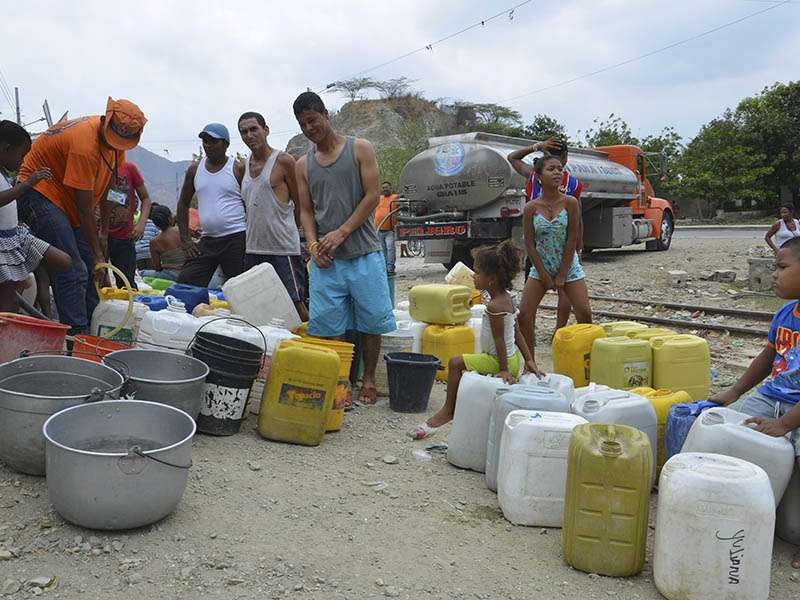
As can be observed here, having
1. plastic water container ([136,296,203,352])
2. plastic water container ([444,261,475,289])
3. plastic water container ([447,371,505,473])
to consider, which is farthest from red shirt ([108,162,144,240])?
plastic water container ([447,371,505,473])

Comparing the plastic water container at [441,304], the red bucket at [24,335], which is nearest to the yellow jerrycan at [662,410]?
the plastic water container at [441,304]

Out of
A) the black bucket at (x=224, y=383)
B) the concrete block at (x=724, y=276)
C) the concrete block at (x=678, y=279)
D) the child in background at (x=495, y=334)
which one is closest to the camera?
the black bucket at (x=224, y=383)

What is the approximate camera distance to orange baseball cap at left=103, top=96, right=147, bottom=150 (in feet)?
14.4

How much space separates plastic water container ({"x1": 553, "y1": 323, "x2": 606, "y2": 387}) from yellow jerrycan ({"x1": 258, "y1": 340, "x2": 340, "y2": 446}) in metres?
1.76

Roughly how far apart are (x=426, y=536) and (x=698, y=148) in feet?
131

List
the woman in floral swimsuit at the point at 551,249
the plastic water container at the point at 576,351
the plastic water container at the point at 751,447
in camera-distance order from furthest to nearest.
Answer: the woman in floral swimsuit at the point at 551,249 < the plastic water container at the point at 576,351 < the plastic water container at the point at 751,447

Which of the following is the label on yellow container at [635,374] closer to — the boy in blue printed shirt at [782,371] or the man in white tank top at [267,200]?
the boy in blue printed shirt at [782,371]

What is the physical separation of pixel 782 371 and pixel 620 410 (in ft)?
2.40

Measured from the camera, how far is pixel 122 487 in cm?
273

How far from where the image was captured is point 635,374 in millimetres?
4598

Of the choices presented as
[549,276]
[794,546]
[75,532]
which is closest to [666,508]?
[794,546]

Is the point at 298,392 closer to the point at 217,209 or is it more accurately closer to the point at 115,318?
the point at 115,318

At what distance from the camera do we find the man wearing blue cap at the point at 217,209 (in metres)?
→ 5.74

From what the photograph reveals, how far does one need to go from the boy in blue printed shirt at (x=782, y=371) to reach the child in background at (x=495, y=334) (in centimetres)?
123
